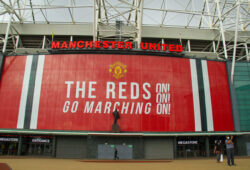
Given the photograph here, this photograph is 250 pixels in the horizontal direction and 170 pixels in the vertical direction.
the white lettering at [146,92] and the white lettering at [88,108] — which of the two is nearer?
the white lettering at [88,108]

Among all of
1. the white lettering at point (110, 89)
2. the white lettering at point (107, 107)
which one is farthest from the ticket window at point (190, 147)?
the white lettering at point (110, 89)

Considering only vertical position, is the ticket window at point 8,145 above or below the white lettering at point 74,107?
below

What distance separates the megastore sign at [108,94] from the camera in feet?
99.9

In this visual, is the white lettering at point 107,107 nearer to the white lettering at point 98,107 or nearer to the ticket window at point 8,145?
the white lettering at point 98,107

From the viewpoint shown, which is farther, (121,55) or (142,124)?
(121,55)

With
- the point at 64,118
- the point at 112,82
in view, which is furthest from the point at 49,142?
the point at 112,82

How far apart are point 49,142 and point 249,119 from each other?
34497mm

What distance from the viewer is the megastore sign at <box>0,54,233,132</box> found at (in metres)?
30.4

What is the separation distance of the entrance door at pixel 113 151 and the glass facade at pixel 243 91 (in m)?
19.9

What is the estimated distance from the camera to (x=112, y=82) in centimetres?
3161

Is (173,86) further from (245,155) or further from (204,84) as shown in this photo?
(245,155)

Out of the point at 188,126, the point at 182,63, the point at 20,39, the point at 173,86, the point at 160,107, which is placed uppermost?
the point at 20,39

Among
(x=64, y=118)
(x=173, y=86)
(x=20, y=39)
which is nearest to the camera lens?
(x=64, y=118)

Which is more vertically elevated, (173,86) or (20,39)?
(20,39)
